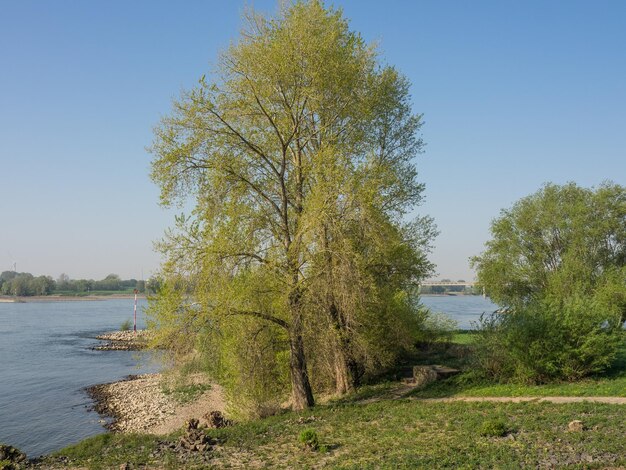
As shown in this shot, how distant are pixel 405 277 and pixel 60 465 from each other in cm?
1517

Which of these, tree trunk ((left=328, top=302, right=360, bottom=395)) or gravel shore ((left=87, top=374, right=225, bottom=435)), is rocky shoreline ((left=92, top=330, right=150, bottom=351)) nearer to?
gravel shore ((left=87, top=374, right=225, bottom=435))

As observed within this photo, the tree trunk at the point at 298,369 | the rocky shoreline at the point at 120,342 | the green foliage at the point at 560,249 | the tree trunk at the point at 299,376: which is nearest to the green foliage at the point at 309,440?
the tree trunk at the point at 298,369

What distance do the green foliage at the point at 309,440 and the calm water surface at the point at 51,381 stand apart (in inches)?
241

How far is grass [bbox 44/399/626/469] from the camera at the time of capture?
11.3 metres

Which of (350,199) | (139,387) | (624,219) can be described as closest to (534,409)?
(350,199)

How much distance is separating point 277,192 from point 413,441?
34.4 feet

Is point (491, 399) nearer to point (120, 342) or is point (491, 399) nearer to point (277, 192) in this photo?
point (277, 192)

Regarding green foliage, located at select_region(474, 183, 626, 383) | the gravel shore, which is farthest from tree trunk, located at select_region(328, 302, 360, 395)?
green foliage, located at select_region(474, 183, 626, 383)

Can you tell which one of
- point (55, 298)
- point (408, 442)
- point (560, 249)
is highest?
point (560, 249)

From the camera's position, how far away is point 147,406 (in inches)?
1208

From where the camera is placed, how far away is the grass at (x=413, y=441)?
11344 mm

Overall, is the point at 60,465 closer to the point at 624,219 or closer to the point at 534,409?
the point at 534,409

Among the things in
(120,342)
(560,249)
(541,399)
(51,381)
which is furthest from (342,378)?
(120,342)

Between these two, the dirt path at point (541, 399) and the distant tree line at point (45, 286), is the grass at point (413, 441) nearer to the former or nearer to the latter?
the dirt path at point (541, 399)
